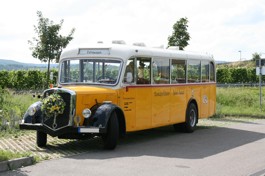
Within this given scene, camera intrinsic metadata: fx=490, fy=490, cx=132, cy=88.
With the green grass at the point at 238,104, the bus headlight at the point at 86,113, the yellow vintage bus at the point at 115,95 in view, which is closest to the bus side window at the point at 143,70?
the yellow vintage bus at the point at 115,95

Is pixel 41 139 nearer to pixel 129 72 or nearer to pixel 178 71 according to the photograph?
pixel 129 72

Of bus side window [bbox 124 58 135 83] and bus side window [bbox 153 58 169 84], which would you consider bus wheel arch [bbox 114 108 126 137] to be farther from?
bus side window [bbox 153 58 169 84]

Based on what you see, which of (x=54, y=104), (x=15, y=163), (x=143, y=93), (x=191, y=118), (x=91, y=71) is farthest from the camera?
(x=191, y=118)

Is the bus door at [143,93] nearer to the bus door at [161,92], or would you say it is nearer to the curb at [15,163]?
the bus door at [161,92]

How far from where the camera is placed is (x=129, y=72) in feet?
41.4

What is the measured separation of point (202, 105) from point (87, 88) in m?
6.25

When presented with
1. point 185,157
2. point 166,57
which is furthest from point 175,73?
point 185,157

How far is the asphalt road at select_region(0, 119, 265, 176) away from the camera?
9041 millimetres

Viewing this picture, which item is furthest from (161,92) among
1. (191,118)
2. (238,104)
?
(238,104)

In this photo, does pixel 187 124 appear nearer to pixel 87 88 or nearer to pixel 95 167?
pixel 87 88

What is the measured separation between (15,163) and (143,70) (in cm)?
522

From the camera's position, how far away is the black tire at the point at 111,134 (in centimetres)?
1136

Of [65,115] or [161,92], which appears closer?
[65,115]

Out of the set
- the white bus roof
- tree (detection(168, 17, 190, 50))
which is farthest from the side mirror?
tree (detection(168, 17, 190, 50))
